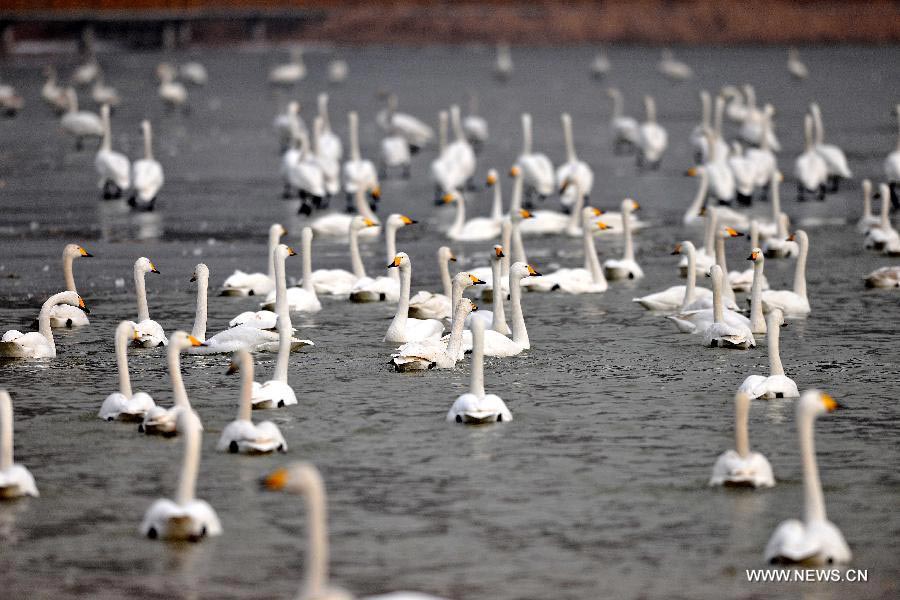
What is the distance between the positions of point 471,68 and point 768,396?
54.1 m

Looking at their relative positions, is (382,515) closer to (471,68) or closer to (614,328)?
(614,328)

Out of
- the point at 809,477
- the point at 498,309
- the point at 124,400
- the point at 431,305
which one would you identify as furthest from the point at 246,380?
the point at 431,305

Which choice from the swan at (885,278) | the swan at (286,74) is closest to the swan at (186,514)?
the swan at (885,278)

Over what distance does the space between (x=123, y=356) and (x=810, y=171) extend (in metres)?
17.5

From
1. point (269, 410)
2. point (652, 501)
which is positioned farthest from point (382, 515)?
point (269, 410)

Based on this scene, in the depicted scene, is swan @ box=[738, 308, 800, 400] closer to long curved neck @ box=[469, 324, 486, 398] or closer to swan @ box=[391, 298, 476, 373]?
long curved neck @ box=[469, 324, 486, 398]

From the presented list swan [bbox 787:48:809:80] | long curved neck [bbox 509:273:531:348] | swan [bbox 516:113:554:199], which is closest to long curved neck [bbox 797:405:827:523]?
long curved neck [bbox 509:273:531:348]

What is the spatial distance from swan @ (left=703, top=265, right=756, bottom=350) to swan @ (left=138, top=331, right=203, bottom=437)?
5.45m

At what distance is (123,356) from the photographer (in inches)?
528

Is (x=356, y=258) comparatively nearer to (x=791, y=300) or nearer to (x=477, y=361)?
(x=791, y=300)

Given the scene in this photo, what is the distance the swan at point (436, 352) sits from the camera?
1555 cm

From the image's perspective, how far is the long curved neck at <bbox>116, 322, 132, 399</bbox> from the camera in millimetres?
13398

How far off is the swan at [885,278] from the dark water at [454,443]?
0.22 metres

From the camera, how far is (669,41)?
79.6 m
